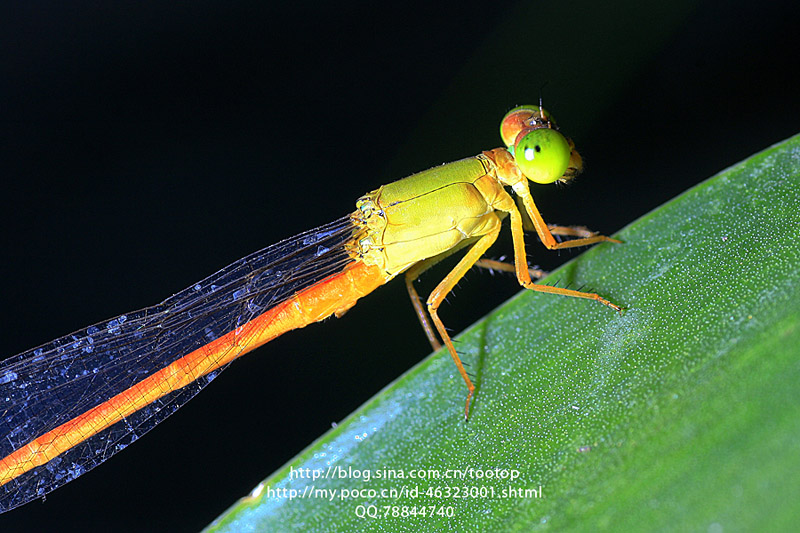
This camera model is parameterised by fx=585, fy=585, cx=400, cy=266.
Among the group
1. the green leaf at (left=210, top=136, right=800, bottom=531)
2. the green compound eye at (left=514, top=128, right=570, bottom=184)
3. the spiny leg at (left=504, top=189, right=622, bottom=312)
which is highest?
the green compound eye at (left=514, top=128, right=570, bottom=184)

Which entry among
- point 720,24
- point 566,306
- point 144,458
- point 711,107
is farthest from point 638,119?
point 144,458

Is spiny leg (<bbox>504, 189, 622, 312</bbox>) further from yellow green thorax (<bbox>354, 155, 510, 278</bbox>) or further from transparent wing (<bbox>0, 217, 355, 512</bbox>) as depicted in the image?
transparent wing (<bbox>0, 217, 355, 512</bbox>)

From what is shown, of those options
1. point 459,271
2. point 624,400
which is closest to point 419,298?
point 459,271

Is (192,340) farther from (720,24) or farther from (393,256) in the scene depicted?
(720,24)

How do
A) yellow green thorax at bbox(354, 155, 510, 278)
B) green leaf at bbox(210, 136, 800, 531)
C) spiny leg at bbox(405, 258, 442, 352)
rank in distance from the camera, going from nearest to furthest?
1. green leaf at bbox(210, 136, 800, 531)
2. yellow green thorax at bbox(354, 155, 510, 278)
3. spiny leg at bbox(405, 258, 442, 352)

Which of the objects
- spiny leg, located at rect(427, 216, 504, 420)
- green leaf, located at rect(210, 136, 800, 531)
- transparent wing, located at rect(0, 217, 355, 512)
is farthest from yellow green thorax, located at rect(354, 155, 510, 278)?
green leaf, located at rect(210, 136, 800, 531)
